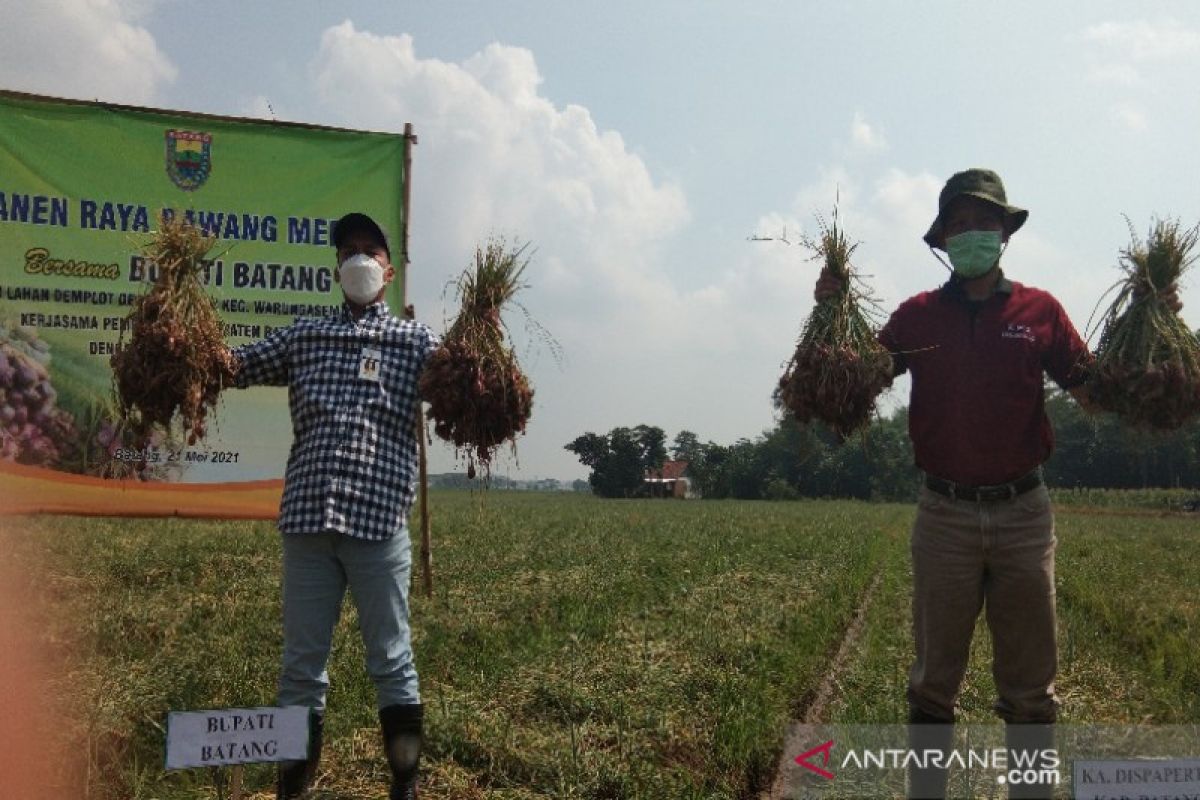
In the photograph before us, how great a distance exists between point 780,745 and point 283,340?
2724mm

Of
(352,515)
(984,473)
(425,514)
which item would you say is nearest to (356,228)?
(352,515)

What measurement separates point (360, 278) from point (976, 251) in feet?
6.99

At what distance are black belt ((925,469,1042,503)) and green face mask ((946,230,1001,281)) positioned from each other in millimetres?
705

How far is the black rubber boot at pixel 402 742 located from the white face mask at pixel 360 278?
1420mm

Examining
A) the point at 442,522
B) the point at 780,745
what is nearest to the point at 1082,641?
the point at 780,745

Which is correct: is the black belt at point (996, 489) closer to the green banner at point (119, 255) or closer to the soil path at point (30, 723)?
the soil path at point (30, 723)

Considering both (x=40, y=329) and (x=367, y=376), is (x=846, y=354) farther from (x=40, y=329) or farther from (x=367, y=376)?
(x=40, y=329)

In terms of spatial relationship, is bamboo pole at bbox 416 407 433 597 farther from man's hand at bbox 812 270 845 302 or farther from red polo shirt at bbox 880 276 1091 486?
red polo shirt at bbox 880 276 1091 486

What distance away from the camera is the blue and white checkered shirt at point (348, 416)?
9.63 ft

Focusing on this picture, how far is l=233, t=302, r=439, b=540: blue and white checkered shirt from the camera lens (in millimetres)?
2936

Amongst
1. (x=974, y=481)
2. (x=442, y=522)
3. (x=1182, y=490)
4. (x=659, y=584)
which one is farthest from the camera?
(x=1182, y=490)

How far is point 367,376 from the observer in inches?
120

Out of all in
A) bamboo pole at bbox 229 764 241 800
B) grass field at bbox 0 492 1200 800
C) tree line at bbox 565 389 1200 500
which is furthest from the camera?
tree line at bbox 565 389 1200 500

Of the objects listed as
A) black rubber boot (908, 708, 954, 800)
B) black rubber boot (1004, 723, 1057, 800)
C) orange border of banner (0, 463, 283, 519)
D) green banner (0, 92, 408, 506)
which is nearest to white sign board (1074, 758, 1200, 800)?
black rubber boot (1004, 723, 1057, 800)
